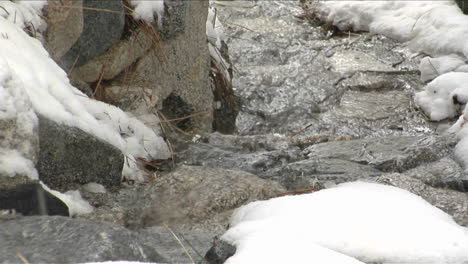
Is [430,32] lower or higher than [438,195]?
lower

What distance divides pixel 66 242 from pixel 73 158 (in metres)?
0.96

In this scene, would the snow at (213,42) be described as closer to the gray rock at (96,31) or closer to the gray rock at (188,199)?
the gray rock at (96,31)

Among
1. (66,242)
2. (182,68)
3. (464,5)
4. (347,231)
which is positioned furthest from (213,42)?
(66,242)

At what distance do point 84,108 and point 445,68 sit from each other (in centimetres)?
345

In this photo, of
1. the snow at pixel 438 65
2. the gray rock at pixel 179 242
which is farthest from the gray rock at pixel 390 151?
the snow at pixel 438 65

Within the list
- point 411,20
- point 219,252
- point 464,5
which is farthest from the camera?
point 411,20

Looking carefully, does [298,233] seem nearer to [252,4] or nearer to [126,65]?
[126,65]

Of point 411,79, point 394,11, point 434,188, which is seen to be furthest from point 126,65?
point 394,11

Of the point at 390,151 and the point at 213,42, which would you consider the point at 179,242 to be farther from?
the point at 213,42

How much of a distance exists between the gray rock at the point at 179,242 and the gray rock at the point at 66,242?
9.1 inches

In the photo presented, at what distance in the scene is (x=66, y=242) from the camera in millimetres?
1605

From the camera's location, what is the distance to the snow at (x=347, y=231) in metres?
1.77

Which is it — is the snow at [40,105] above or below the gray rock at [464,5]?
above

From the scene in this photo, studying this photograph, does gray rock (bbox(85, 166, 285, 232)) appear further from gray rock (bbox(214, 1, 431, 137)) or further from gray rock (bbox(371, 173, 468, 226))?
gray rock (bbox(214, 1, 431, 137))
